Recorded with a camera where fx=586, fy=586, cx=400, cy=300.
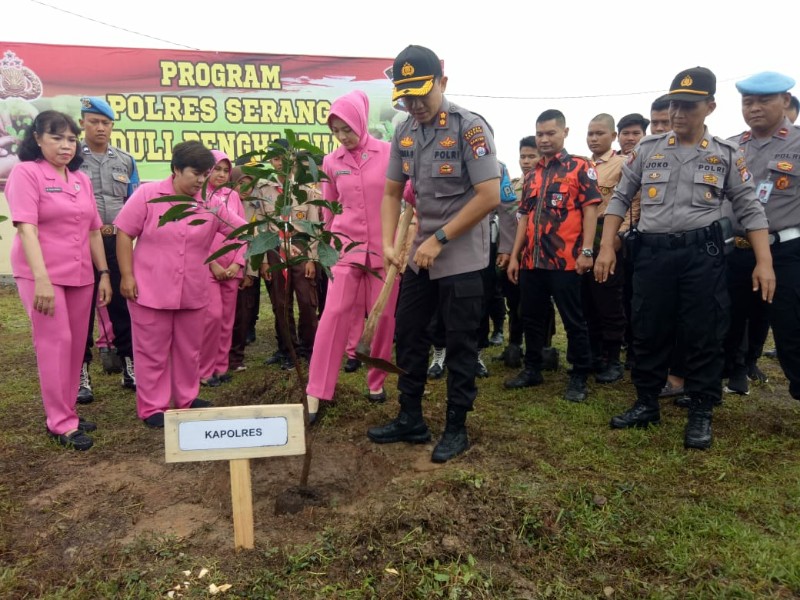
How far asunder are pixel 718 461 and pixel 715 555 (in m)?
0.94

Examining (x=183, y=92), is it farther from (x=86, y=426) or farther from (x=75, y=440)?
(x=75, y=440)

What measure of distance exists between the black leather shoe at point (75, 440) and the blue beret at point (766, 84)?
4.23m

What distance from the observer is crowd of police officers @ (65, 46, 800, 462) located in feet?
9.48

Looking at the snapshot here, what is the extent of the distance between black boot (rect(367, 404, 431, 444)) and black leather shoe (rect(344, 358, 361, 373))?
1721mm

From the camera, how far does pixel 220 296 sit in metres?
4.56

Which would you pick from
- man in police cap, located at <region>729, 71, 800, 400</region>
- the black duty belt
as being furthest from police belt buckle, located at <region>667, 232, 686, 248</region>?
man in police cap, located at <region>729, 71, 800, 400</region>

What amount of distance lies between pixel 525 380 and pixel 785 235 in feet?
6.36

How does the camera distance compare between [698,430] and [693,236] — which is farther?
[698,430]

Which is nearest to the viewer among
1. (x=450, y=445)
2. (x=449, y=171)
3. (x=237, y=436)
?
(x=237, y=436)

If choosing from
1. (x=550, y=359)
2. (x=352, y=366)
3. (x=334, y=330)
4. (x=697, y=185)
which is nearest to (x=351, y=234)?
(x=334, y=330)

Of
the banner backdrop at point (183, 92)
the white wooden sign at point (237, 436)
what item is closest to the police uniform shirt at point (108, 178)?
the white wooden sign at point (237, 436)

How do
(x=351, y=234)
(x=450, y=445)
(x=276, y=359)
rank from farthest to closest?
1. (x=276, y=359)
2. (x=351, y=234)
3. (x=450, y=445)

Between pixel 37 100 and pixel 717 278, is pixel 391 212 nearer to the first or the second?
pixel 717 278

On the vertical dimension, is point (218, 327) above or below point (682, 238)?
below
